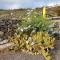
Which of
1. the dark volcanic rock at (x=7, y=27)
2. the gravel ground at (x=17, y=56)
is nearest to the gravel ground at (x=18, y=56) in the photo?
the gravel ground at (x=17, y=56)

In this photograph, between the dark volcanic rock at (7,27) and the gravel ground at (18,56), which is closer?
the gravel ground at (18,56)

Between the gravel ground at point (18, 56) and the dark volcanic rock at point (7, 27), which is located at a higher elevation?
the dark volcanic rock at point (7, 27)

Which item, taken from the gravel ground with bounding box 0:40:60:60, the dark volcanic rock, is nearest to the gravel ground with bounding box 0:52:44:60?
the gravel ground with bounding box 0:40:60:60

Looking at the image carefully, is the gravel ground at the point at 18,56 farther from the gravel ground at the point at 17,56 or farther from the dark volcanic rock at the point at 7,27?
the dark volcanic rock at the point at 7,27

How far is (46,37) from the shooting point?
14.4ft

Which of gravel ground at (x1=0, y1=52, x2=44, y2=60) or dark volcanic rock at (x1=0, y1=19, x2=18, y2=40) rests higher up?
dark volcanic rock at (x1=0, y1=19, x2=18, y2=40)

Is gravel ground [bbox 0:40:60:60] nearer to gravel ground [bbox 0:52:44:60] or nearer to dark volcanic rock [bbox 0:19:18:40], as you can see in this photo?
gravel ground [bbox 0:52:44:60]

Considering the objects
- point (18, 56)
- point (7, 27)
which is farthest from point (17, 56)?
point (7, 27)

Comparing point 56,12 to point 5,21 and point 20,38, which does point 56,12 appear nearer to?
point 5,21

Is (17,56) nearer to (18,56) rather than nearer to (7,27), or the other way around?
(18,56)

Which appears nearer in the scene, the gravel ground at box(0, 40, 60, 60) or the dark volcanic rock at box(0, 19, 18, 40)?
the gravel ground at box(0, 40, 60, 60)

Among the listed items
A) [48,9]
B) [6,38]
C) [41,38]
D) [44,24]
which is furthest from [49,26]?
[48,9]

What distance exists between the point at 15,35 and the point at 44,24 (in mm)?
586

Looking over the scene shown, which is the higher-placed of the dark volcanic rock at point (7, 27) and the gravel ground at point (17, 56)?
the dark volcanic rock at point (7, 27)
